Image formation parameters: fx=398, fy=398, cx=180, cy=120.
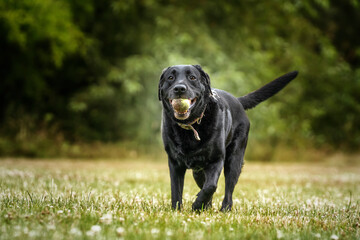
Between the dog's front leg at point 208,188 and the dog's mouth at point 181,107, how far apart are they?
65 centimetres

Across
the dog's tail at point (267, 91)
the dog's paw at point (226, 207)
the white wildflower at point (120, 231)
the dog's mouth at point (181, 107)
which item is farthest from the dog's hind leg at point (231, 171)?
the white wildflower at point (120, 231)

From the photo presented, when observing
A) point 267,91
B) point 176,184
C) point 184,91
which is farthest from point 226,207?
point 267,91

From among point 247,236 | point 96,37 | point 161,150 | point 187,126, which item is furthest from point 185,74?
point 96,37

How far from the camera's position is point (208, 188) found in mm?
4109

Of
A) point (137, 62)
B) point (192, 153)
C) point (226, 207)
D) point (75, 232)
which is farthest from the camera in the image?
point (137, 62)

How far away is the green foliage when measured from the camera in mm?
16578

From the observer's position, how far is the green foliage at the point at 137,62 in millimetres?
16578

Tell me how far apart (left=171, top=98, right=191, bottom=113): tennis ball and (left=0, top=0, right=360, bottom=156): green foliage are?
11.8 m

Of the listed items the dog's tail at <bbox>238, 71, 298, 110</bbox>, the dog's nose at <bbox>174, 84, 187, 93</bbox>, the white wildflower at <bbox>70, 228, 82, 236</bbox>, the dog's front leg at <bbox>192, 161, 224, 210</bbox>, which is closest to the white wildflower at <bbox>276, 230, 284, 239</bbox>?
the dog's front leg at <bbox>192, 161, 224, 210</bbox>

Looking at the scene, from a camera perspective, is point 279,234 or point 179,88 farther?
point 179,88

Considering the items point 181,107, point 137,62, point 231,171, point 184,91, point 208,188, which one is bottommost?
point 208,188

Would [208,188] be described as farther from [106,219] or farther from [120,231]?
[120,231]

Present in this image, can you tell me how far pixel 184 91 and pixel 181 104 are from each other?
15 centimetres

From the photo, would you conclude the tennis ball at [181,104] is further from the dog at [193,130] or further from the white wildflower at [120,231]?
the white wildflower at [120,231]
